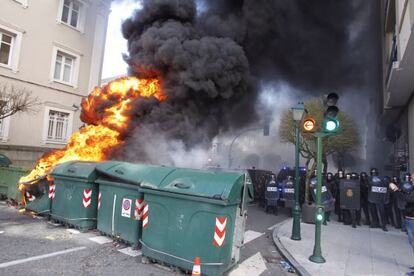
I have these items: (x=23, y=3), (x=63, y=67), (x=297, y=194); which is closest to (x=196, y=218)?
(x=297, y=194)

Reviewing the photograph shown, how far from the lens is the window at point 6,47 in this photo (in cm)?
1398

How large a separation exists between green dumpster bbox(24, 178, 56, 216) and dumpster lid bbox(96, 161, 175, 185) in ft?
6.00

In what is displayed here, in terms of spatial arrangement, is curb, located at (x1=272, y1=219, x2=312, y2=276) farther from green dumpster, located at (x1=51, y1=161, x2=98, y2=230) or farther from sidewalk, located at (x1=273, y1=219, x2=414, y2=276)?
green dumpster, located at (x1=51, y1=161, x2=98, y2=230)

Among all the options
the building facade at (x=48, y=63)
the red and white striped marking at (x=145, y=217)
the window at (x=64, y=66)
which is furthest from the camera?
the window at (x=64, y=66)

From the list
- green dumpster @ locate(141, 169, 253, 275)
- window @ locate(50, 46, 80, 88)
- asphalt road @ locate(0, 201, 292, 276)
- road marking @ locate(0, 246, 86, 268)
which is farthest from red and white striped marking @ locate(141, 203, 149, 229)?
window @ locate(50, 46, 80, 88)

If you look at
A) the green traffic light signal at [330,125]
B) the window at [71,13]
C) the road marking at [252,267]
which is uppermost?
the window at [71,13]

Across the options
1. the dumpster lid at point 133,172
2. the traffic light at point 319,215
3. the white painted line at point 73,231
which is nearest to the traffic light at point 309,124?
the traffic light at point 319,215

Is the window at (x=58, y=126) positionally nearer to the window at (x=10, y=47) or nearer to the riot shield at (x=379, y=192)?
the window at (x=10, y=47)

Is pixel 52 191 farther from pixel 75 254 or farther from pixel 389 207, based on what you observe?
pixel 389 207

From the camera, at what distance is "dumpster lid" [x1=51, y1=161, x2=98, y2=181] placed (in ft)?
22.3

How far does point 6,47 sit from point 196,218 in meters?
14.3

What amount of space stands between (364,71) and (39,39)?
15706 millimetres

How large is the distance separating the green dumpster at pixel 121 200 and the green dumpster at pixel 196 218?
19.8 inches

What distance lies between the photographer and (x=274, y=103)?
44.8ft
